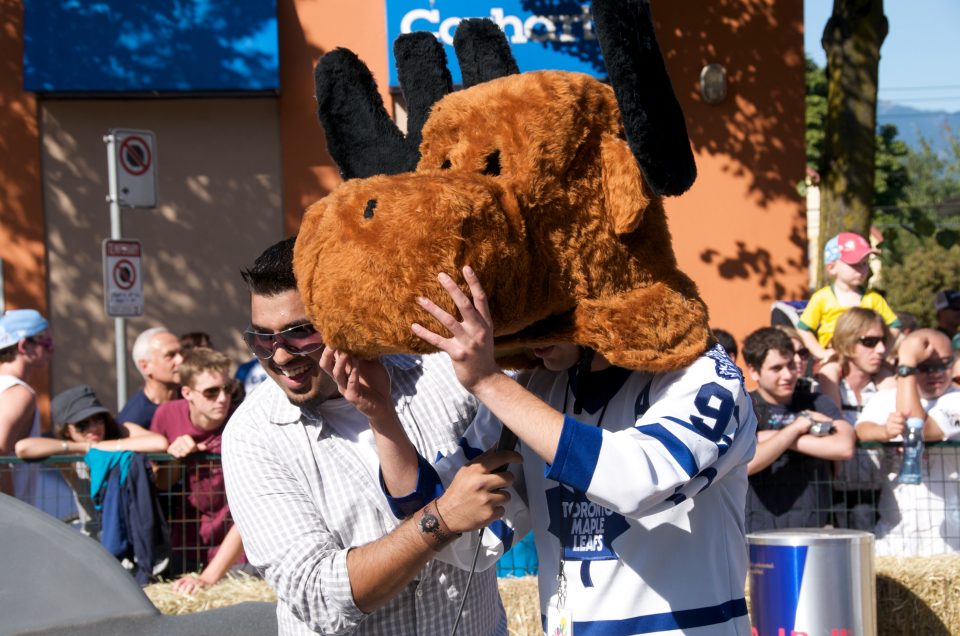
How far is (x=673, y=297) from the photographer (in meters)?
2.29

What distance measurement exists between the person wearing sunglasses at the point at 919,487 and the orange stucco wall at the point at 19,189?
7645 millimetres

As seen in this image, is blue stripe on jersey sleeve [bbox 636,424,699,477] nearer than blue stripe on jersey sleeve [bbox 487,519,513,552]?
Yes

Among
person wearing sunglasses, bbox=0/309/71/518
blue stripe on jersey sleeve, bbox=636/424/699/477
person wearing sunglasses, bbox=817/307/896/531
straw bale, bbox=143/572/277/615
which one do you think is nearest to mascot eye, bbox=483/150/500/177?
blue stripe on jersey sleeve, bbox=636/424/699/477

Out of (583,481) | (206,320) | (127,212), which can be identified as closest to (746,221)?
(206,320)

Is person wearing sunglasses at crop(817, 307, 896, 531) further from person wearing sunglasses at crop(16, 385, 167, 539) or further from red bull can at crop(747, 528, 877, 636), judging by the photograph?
person wearing sunglasses at crop(16, 385, 167, 539)

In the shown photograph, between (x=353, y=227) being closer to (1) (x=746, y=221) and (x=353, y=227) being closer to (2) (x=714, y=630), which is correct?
(2) (x=714, y=630)

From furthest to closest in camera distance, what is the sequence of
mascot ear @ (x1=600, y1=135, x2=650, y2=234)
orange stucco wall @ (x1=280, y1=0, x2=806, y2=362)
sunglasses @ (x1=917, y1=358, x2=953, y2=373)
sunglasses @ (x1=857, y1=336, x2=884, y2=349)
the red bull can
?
orange stucco wall @ (x1=280, y1=0, x2=806, y2=362) → sunglasses @ (x1=857, y1=336, x2=884, y2=349) → sunglasses @ (x1=917, y1=358, x2=953, y2=373) → the red bull can → mascot ear @ (x1=600, y1=135, x2=650, y2=234)

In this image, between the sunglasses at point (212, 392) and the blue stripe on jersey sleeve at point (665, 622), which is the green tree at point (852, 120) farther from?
the blue stripe on jersey sleeve at point (665, 622)

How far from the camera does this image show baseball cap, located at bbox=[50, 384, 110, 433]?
616cm

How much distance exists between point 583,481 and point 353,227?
0.63 m

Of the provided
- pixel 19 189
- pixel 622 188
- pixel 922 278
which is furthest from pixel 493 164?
pixel 922 278

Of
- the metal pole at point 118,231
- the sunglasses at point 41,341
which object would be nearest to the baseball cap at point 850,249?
the metal pole at point 118,231

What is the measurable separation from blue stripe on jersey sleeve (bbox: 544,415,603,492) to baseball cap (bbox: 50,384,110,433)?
15.3 ft

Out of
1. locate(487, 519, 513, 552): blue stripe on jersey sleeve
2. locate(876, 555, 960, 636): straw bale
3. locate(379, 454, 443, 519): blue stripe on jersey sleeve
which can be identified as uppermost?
locate(379, 454, 443, 519): blue stripe on jersey sleeve
